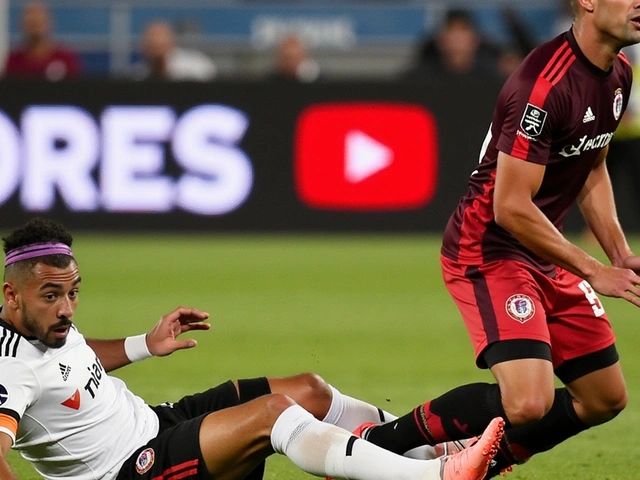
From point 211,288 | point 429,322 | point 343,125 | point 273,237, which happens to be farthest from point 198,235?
point 429,322

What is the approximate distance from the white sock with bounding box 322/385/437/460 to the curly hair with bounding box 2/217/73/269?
4.14ft

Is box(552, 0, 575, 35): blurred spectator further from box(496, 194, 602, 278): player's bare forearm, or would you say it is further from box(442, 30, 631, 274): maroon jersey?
box(496, 194, 602, 278): player's bare forearm

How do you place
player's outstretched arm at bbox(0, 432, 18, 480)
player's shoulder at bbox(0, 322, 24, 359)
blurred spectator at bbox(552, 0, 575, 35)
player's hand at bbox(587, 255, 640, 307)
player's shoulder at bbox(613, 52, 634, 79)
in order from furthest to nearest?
blurred spectator at bbox(552, 0, 575, 35), player's shoulder at bbox(613, 52, 634, 79), player's hand at bbox(587, 255, 640, 307), player's shoulder at bbox(0, 322, 24, 359), player's outstretched arm at bbox(0, 432, 18, 480)

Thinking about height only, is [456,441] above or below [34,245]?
below

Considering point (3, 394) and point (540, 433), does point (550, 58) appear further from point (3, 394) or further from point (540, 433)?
point (3, 394)

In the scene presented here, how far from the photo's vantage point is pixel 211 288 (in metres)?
11.1

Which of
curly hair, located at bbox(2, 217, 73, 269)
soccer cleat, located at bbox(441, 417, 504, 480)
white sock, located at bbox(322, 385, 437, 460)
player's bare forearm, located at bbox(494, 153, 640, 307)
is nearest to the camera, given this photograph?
soccer cleat, located at bbox(441, 417, 504, 480)

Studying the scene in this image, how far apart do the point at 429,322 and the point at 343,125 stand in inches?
171

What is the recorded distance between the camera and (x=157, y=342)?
4922 millimetres

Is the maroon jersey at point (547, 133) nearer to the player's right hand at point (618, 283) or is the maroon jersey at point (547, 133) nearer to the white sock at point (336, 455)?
the player's right hand at point (618, 283)

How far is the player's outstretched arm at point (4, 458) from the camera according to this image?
3.89 m

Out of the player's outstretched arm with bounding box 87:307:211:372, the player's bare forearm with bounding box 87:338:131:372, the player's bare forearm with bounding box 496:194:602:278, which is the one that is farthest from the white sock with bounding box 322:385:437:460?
the player's bare forearm with bounding box 496:194:602:278

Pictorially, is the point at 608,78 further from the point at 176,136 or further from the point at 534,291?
the point at 176,136

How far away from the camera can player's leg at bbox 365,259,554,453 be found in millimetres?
4688
